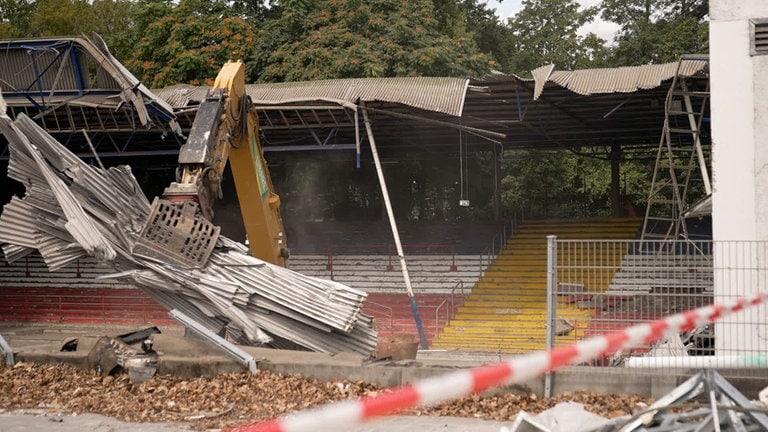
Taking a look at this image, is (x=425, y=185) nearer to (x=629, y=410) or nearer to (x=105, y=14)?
(x=105, y=14)

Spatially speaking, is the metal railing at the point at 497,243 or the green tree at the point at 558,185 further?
the green tree at the point at 558,185

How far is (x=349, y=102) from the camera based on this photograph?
19.7m

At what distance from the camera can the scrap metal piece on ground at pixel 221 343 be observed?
1030cm

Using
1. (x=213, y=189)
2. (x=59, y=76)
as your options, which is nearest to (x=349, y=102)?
(x=59, y=76)

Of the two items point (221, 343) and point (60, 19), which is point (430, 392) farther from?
point (60, 19)

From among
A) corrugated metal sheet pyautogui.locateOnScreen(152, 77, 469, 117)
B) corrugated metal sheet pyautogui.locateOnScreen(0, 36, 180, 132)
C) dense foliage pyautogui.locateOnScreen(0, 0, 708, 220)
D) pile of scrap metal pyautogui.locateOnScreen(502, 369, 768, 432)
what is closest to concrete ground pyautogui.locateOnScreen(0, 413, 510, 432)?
pile of scrap metal pyautogui.locateOnScreen(502, 369, 768, 432)

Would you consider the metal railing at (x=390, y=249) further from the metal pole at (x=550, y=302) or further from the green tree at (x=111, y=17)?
the green tree at (x=111, y=17)

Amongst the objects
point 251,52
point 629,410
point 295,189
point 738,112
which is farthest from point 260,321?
point 295,189

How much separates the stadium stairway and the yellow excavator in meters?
4.76

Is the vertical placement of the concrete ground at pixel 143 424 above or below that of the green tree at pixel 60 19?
below

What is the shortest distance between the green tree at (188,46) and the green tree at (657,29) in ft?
56.2

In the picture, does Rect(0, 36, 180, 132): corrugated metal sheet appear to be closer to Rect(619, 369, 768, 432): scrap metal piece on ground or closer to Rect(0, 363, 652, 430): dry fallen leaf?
Rect(0, 363, 652, 430): dry fallen leaf

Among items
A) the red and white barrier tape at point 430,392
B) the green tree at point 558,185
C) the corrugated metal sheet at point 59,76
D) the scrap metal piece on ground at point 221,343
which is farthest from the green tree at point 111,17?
the red and white barrier tape at point 430,392

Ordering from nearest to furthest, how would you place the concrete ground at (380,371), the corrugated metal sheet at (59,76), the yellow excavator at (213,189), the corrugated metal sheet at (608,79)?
the concrete ground at (380,371) → the yellow excavator at (213,189) → the corrugated metal sheet at (59,76) → the corrugated metal sheet at (608,79)
